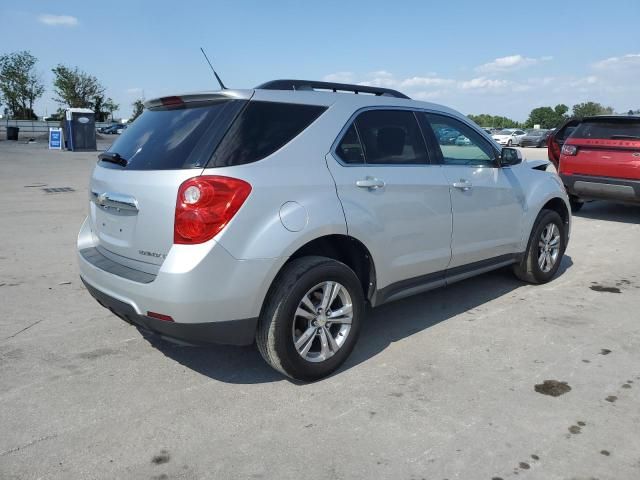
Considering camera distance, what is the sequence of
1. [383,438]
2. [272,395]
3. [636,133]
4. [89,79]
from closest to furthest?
1. [383,438]
2. [272,395]
3. [636,133]
4. [89,79]

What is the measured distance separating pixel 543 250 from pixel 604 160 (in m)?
4.06

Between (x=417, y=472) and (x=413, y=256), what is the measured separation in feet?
5.61

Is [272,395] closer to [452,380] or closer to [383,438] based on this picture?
[383,438]

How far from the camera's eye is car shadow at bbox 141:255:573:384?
361 cm

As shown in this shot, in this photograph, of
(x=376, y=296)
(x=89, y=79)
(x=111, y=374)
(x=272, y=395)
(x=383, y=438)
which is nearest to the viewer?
(x=383, y=438)

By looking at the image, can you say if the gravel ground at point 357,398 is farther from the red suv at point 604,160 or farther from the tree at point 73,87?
the tree at point 73,87

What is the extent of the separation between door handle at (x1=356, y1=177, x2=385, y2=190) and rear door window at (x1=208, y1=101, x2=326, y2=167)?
502mm

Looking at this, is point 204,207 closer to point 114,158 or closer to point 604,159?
point 114,158

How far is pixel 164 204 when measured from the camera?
2.99 meters

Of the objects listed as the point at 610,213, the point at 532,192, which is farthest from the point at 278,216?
the point at 610,213

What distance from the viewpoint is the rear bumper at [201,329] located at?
9.76 ft

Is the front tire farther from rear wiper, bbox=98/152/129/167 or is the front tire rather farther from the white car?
the white car

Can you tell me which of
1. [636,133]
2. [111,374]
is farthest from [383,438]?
[636,133]

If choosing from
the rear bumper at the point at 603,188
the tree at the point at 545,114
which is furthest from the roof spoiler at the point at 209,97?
the tree at the point at 545,114
